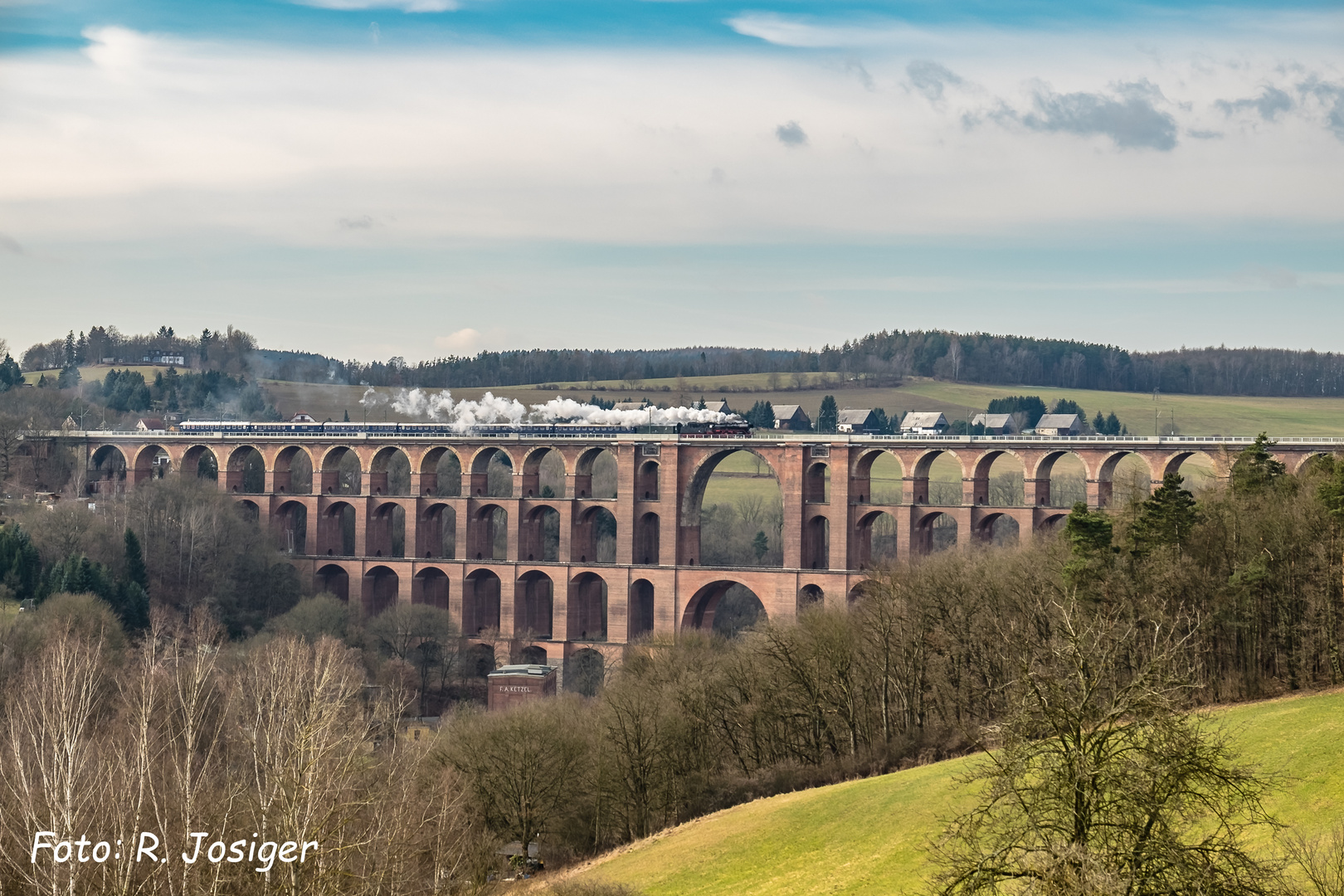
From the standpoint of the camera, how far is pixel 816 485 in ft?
307

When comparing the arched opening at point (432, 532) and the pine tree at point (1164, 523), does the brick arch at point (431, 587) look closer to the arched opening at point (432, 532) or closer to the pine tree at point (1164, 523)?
the arched opening at point (432, 532)

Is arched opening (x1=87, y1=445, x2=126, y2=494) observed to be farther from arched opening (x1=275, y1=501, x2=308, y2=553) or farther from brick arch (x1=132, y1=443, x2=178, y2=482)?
arched opening (x1=275, y1=501, x2=308, y2=553)

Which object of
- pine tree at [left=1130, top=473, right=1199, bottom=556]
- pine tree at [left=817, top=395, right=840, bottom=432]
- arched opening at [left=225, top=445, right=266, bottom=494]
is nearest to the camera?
pine tree at [left=1130, top=473, right=1199, bottom=556]

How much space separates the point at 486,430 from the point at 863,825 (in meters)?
69.2

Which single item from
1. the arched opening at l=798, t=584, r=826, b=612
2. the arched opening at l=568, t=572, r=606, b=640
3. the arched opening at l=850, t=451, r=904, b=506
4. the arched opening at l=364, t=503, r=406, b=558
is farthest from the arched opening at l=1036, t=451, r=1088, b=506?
the arched opening at l=364, t=503, r=406, b=558

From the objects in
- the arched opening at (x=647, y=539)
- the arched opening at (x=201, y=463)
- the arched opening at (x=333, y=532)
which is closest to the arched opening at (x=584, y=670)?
the arched opening at (x=647, y=539)

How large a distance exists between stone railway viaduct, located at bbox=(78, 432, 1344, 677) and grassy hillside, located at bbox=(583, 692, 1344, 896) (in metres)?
36.9

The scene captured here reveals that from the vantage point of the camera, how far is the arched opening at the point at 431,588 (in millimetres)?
102375

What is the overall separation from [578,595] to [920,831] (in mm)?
61350

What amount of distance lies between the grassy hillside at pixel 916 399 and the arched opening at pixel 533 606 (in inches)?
2438

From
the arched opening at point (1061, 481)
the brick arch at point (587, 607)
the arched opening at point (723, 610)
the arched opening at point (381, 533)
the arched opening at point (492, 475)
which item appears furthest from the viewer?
the arched opening at point (381, 533)

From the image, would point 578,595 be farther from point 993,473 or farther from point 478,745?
point 993,473

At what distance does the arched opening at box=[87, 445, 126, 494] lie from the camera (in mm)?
111938

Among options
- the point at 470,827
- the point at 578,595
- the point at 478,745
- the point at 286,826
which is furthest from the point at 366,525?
the point at 286,826
